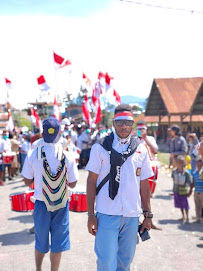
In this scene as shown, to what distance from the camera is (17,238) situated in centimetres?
541

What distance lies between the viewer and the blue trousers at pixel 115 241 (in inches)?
113

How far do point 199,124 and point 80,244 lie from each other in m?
33.4

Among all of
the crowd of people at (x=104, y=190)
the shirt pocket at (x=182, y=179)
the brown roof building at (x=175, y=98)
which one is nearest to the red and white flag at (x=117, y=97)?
the shirt pocket at (x=182, y=179)

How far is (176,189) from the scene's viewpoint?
6.42 meters

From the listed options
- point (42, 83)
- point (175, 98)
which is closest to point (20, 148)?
point (42, 83)

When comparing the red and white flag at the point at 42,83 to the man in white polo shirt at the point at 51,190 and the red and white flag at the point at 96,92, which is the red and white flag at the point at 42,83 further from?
the man in white polo shirt at the point at 51,190

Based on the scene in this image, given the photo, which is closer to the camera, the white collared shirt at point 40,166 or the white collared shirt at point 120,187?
the white collared shirt at point 120,187

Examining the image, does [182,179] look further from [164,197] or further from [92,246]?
[92,246]

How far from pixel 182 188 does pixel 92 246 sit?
7.35 ft

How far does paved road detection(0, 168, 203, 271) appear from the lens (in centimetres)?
432

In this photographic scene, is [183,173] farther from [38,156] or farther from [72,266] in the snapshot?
[38,156]

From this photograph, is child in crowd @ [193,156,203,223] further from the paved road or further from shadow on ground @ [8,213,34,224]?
shadow on ground @ [8,213,34,224]

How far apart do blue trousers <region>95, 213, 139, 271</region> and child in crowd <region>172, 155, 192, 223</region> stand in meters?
3.46

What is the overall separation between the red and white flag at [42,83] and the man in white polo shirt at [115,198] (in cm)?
987
